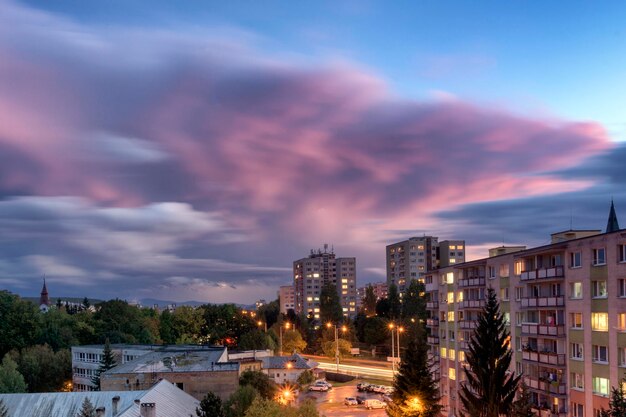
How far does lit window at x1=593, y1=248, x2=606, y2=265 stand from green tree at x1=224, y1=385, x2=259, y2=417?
32.8 metres

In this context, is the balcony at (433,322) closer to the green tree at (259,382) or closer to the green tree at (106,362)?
the green tree at (259,382)

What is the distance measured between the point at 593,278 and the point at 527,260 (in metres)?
12.5

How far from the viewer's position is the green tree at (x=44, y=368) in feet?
406

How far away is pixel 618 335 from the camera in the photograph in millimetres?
48188

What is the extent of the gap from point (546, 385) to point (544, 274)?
9.44m

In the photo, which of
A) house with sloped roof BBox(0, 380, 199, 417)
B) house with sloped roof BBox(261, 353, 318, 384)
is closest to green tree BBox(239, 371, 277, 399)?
house with sloped roof BBox(0, 380, 199, 417)

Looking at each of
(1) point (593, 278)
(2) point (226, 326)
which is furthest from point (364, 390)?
(2) point (226, 326)

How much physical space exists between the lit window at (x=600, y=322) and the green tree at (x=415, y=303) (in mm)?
105783

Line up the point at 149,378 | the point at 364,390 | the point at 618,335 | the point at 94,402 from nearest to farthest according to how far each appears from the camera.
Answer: the point at 618,335 → the point at 94,402 → the point at 149,378 → the point at 364,390

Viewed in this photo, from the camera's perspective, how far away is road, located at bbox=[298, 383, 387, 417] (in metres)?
91.1

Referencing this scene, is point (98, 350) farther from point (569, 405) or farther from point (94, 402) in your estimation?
point (569, 405)

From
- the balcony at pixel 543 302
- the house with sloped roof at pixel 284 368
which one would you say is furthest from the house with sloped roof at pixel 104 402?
the house with sloped roof at pixel 284 368

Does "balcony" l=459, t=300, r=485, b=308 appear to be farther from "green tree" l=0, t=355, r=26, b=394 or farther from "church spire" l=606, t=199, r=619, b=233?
"green tree" l=0, t=355, r=26, b=394

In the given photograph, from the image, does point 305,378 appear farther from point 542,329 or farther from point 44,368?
point 542,329
